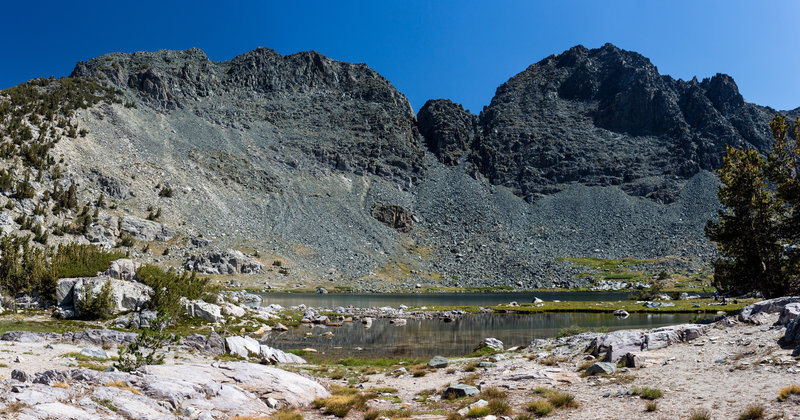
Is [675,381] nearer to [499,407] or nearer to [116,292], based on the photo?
[499,407]

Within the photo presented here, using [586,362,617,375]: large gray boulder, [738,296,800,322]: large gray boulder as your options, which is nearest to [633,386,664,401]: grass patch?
[586,362,617,375]: large gray boulder

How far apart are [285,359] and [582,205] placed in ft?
570

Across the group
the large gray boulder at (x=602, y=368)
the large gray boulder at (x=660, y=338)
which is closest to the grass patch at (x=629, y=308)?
the large gray boulder at (x=660, y=338)

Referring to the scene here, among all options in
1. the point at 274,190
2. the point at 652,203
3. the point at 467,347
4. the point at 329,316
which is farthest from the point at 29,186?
the point at 652,203

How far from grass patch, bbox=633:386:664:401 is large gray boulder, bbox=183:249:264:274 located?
98.2m

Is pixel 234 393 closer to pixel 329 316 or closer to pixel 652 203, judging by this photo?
pixel 329 316

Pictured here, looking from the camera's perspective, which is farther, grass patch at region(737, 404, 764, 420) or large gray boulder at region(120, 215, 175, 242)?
large gray boulder at region(120, 215, 175, 242)

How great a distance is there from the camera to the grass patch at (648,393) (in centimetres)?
1425

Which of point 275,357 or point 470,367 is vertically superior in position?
point 470,367

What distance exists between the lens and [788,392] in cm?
1212

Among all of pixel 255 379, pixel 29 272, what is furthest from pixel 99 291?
pixel 255 379

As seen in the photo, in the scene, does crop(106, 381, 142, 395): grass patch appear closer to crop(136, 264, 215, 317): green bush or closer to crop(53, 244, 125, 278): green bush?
crop(136, 264, 215, 317): green bush

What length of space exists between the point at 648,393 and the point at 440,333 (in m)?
32.4

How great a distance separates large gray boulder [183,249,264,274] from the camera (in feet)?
319
